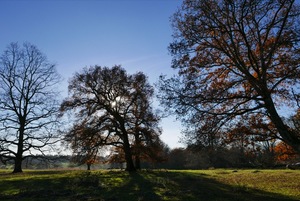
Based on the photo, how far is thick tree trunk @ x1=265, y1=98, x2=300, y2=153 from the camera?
1209cm

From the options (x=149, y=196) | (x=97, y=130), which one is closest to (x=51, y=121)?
(x=97, y=130)

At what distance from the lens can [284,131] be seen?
40.3 feet

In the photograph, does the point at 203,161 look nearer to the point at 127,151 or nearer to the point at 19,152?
the point at 127,151

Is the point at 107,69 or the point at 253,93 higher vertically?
the point at 107,69

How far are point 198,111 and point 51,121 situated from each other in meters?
26.0

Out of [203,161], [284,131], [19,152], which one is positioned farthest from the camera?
[203,161]

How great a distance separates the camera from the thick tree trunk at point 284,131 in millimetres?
12086

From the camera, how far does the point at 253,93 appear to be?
46.8 feet

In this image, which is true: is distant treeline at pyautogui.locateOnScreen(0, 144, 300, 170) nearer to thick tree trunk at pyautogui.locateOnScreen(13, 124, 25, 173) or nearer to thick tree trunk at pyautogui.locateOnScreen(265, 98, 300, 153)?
thick tree trunk at pyautogui.locateOnScreen(13, 124, 25, 173)

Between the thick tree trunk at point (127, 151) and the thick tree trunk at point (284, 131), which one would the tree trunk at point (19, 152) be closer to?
the thick tree trunk at point (127, 151)

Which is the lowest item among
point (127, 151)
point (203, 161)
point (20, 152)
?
point (203, 161)

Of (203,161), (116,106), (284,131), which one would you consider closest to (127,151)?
(116,106)

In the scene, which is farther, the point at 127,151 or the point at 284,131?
the point at 127,151

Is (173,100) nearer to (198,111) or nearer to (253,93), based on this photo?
(198,111)
